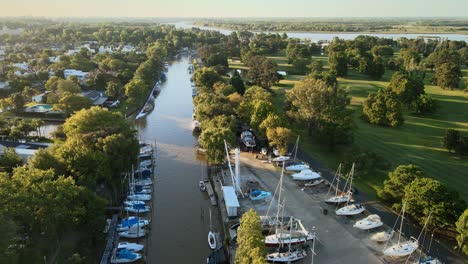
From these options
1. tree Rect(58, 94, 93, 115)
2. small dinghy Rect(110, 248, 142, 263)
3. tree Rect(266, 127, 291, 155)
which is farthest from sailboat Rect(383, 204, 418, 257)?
tree Rect(58, 94, 93, 115)

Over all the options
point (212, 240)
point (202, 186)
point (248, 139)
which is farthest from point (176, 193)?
point (248, 139)

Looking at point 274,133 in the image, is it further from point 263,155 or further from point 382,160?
point 382,160

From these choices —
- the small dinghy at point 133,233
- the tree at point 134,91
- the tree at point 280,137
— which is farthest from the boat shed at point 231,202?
the tree at point 134,91

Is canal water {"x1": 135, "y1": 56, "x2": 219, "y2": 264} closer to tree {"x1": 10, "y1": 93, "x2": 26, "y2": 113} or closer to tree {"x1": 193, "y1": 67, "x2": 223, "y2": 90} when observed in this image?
tree {"x1": 193, "y1": 67, "x2": 223, "y2": 90}

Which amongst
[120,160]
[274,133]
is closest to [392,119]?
[274,133]

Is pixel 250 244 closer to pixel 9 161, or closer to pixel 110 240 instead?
pixel 110 240

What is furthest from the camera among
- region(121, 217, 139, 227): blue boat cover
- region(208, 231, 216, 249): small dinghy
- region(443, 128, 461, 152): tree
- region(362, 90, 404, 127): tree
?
region(362, 90, 404, 127): tree
